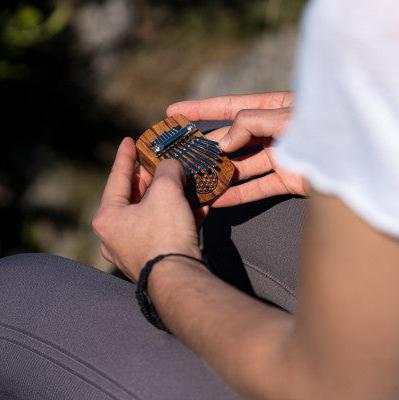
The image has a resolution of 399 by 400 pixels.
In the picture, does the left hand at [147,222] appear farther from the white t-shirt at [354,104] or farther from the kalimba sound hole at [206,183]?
the white t-shirt at [354,104]

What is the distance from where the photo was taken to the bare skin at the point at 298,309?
657 millimetres

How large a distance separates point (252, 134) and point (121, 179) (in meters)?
0.25

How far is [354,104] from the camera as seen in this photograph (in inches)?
24.5

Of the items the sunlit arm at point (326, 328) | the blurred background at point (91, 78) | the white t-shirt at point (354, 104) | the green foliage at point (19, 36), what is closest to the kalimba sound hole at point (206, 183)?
the sunlit arm at point (326, 328)

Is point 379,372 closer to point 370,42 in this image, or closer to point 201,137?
point 370,42

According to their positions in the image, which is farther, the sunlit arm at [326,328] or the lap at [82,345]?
the lap at [82,345]

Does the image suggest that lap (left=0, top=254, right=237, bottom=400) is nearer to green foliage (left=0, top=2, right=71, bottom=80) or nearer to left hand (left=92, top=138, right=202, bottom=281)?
left hand (left=92, top=138, right=202, bottom=281)

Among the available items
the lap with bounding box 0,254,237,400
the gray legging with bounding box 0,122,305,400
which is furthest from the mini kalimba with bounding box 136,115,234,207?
the lap with bounding box 0,254,237,400

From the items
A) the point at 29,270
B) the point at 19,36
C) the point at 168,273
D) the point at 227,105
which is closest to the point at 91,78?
the point at 19,36

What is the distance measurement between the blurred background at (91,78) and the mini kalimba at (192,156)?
3.46 ft

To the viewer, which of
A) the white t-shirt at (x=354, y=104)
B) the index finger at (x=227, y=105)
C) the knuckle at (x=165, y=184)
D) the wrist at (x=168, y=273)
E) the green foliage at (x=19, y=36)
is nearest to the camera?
the white t-shirt at (x=354, y=104)

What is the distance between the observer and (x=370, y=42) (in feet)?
1.98

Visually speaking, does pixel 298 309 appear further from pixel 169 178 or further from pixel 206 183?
pixel 206 183

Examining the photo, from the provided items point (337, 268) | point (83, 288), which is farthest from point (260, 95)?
point (337, 268)
